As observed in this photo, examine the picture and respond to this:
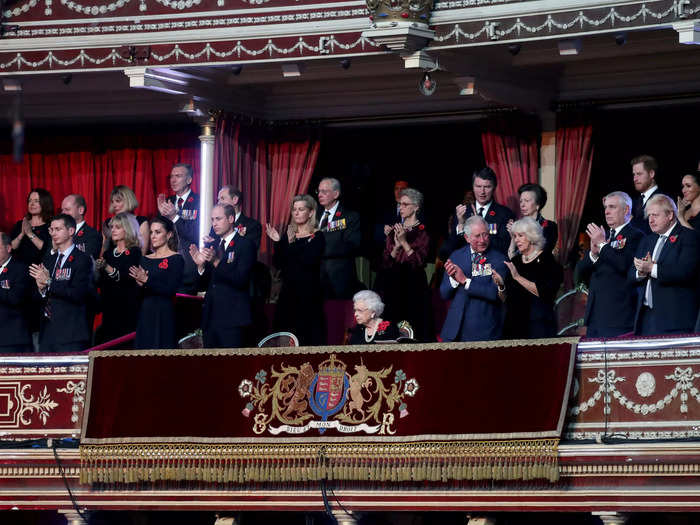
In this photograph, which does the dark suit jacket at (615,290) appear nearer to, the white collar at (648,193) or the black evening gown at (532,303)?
the black evening gown at (532,303)

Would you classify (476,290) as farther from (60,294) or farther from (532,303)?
(60,294)

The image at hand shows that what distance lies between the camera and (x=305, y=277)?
13.9 metres

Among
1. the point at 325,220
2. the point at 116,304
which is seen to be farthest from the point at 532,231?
the point at 116,304

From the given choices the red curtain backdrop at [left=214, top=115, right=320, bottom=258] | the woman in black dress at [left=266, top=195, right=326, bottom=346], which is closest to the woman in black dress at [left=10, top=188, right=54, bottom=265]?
the red curtain backdrop at [left=214, top=115, right=320, bottom=258]

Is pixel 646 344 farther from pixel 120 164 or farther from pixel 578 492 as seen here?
pixel 120 164

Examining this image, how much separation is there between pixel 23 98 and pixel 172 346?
15.3 ft

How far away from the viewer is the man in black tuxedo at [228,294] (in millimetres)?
13500

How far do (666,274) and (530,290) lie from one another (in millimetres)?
1113

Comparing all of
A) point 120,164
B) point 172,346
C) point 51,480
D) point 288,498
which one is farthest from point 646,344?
point 120,164

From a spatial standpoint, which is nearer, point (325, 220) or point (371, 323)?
point (371, 323)

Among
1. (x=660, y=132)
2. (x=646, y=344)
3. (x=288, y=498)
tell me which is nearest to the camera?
(x=646, y=344)

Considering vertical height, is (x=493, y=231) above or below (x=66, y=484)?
above

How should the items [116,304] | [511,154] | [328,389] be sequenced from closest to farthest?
1. [328,389]
2. [116,304]
3. [511,154]

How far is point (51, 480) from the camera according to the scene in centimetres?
1335
